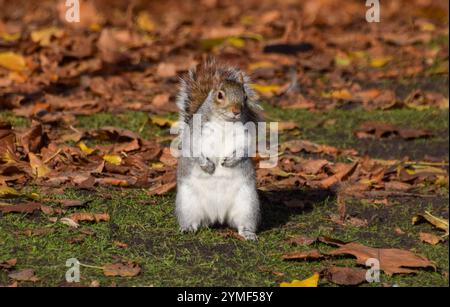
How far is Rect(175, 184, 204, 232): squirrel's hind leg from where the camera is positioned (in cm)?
490

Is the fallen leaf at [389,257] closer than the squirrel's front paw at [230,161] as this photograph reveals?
Yes

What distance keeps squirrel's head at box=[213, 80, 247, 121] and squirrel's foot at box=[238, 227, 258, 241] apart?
0.61m

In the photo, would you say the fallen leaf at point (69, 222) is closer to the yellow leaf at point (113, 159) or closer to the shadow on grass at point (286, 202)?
the shadow on grass at point (286, 202)

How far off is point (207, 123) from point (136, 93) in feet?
11.1

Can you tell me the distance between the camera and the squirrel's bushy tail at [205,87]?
5.21 meters

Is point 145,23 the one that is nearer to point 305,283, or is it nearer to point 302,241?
point 302,241

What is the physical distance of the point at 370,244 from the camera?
500cm

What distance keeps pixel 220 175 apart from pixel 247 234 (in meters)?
0.35

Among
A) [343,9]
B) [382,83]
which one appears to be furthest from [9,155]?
[343,9]

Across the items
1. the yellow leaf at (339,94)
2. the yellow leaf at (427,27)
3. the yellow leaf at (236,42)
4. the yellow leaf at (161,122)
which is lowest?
the yellow leaf at (161,122)

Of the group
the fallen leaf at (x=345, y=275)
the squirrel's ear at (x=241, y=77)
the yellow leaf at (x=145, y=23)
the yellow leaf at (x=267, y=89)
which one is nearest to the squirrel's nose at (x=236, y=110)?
the squirrel's ear at (x=241, y=77)

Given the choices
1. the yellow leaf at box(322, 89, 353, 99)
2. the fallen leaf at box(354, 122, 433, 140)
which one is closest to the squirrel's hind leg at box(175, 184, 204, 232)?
the fallen leaf at box(354, 122, 433, 140)
